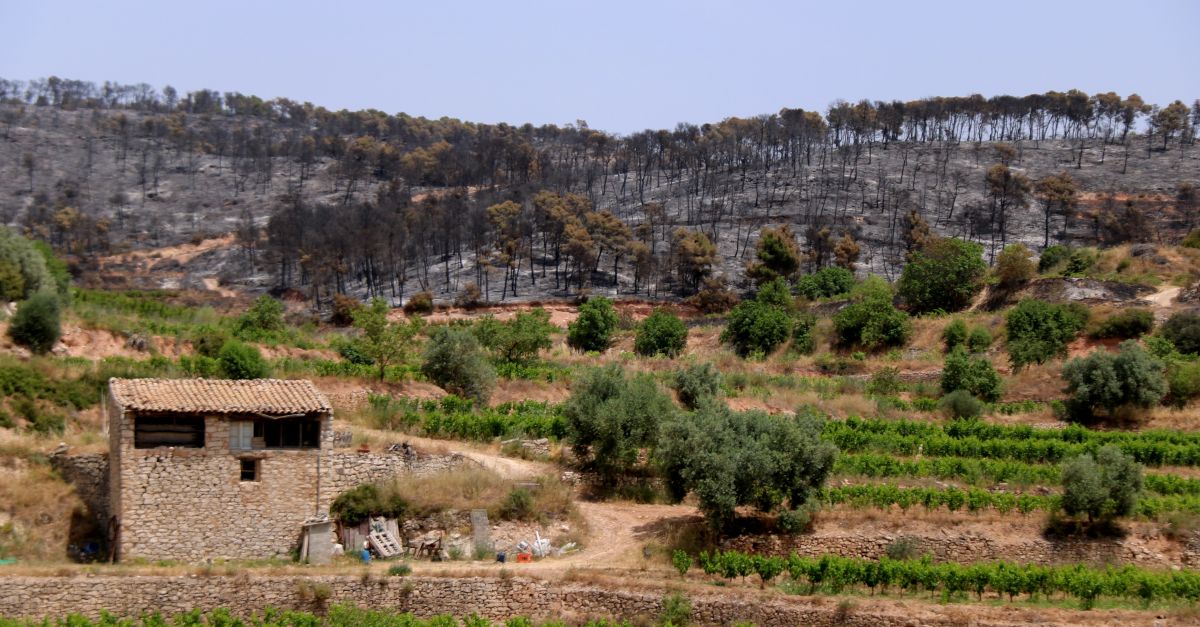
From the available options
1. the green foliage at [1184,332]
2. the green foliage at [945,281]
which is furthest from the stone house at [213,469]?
the green foliage at [945,281]

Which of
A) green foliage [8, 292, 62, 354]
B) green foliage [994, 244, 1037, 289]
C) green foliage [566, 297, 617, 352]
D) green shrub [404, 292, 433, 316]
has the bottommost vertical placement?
green shrub [404, 292, 433, 316]

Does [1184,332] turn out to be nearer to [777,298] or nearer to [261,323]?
[777,298]

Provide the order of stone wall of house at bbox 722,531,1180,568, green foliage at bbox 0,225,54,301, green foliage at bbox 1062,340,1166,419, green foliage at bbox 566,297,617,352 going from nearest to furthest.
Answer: stone wall of house at bbox 722,531,1180,568 → green foliage at bbox 1062,340,1166,419 → green foliage at bbox 0,225,54,301 → green foliage at bbox 566,297,617,352

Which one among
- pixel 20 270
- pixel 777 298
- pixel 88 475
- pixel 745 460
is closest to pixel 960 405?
pixel 745 460

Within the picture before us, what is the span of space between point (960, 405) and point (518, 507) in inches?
712

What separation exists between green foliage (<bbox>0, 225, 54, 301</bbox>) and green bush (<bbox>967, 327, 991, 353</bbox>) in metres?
34.3

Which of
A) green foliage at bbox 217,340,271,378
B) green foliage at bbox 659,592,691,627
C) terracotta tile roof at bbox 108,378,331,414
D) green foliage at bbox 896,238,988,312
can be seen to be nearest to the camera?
green foliage at bbox 659,592,691,627

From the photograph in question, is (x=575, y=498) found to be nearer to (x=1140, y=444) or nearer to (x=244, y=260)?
(x=1140, y=444)

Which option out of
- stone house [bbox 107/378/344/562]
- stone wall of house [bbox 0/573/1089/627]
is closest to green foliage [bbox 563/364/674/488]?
stone house [bbox 107/378/344/562]

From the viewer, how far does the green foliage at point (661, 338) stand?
5406cm

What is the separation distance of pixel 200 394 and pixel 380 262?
70.0 metres

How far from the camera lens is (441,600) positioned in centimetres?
2345

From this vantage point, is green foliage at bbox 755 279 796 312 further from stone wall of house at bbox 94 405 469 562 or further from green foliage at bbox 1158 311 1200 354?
stone wall of house at bbox 94 405 469 562

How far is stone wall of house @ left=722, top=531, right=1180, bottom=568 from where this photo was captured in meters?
26.7
